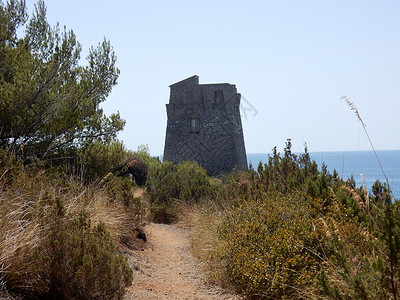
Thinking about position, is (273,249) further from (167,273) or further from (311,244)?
(167,273)

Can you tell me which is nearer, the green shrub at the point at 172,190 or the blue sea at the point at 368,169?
the blue sea at the point at 368,169

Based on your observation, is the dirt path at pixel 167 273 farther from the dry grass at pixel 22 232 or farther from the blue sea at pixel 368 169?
the blue sea at pixel 368 169

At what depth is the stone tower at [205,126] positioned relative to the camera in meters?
22.9

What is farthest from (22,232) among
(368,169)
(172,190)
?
(172,190)

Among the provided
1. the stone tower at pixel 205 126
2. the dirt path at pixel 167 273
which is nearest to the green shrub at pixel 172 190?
the dirt path at pixel 167 273

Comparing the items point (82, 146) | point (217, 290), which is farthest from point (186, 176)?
point (217, 290)

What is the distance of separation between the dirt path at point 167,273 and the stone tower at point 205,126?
45.0 feet

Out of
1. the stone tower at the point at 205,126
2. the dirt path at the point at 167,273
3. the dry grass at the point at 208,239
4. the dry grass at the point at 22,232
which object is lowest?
the dirt path at the point at 167,273

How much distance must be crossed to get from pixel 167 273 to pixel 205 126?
1718 centimetres

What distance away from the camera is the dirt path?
5250 millimetres

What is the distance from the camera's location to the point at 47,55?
907 centimetres

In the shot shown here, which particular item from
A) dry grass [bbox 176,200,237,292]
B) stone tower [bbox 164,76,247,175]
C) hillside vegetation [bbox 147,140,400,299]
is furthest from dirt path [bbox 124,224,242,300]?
stone tower [bbox 164,76,247,175]

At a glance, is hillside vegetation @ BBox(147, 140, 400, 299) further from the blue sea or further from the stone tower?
the stone tower

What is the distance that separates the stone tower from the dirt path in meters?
13.7
